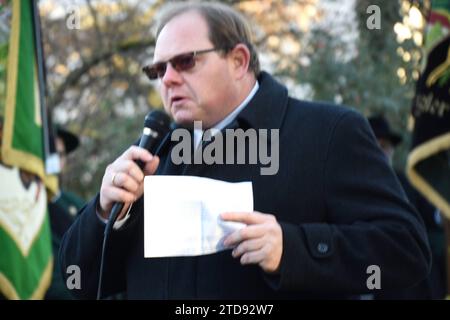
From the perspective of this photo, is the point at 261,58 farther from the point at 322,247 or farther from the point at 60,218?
the point at 322,247

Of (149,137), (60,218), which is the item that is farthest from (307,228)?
(60,218)

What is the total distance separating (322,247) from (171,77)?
2.59ft

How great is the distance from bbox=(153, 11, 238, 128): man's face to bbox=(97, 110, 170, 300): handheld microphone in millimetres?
131

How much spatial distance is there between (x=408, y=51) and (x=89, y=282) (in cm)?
657


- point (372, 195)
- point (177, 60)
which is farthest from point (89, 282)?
point (372, 195)

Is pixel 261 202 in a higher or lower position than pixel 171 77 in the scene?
lower

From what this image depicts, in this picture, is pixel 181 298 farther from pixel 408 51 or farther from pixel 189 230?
pixel 408 51

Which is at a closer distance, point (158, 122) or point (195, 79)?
point (158, 122)

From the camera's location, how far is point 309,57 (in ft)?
29.7

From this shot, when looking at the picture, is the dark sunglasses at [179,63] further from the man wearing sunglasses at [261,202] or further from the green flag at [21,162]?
the green flag at [21,162]

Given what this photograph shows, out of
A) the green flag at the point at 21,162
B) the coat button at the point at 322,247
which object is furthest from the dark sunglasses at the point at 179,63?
the green flag at the point at 21,162

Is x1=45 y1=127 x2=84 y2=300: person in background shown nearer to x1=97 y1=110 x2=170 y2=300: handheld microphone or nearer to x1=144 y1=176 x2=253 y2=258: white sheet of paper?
x1=97 y1=110 x2=170 y2=300: handheld microphone

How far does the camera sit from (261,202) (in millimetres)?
2662

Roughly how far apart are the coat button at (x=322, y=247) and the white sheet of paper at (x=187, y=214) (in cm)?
25
